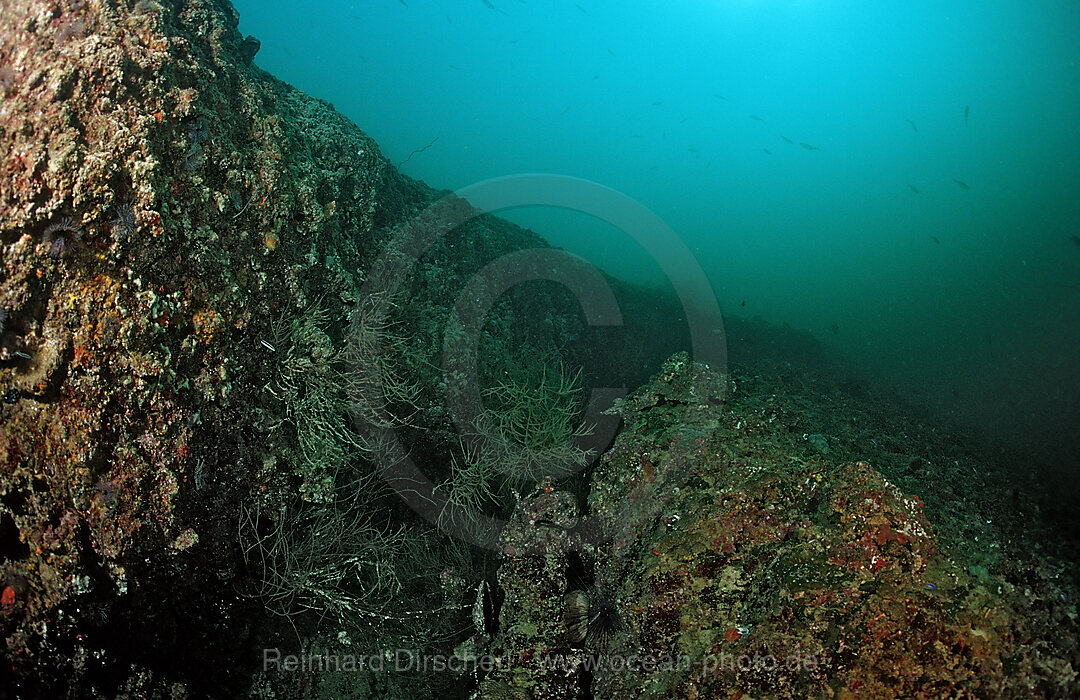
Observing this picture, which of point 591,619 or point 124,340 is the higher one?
point 124,340

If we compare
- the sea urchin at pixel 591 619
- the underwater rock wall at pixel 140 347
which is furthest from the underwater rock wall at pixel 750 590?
the underwater rock wall at pixel 140 347

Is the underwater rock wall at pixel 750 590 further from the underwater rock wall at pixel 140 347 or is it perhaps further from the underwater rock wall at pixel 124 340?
the underwater rock wall at pixel 124 340

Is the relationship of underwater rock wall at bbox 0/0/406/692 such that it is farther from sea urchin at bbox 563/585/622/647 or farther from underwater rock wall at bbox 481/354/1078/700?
sea urchin at bbox 563/585/622/647

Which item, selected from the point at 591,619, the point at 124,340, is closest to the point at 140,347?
the point at 124,340

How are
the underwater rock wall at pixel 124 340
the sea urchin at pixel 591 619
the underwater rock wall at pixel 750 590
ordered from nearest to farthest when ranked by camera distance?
the underwater rock wall at pixel 750 590, the underwater rock wall at pixel 124 340, the sea urchin at pixel 591 619

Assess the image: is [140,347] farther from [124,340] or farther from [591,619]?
[591,619]

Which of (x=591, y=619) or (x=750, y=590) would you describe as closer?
(x=750, y=590)

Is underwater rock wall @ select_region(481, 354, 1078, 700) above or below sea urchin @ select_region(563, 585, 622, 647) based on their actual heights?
above

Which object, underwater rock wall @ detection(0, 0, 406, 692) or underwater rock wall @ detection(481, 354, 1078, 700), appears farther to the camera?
underwater rock wall @ detection(0, 0, 406, 692)

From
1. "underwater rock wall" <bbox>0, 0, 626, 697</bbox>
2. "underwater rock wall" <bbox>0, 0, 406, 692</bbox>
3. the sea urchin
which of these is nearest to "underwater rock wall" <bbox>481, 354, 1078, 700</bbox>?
the sea urchin

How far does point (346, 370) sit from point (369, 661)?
2137 millimetres

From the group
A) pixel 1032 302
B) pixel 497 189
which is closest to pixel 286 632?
pixel 497 189

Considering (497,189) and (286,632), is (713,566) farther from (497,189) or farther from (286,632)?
(497,189)

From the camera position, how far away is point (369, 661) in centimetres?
322
